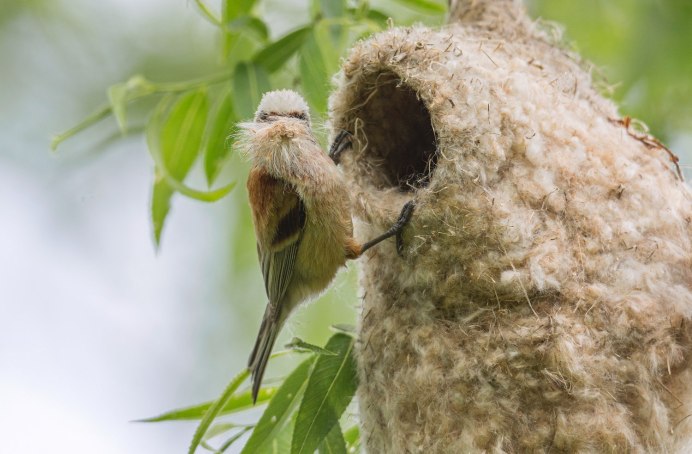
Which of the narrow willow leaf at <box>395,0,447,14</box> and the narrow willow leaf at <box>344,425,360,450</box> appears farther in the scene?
the narrow willow leaf at <box>395,0,447,14</box>

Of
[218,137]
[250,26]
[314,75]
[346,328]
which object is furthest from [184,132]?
[346,328]

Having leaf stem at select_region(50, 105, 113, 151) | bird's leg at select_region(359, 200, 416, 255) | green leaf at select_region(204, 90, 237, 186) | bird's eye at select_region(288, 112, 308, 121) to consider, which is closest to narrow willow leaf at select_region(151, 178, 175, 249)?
green leaf at select_region(204, 90, 237, 186)

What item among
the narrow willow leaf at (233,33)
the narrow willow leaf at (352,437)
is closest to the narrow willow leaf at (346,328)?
the narrow willow leaf at (352,437)

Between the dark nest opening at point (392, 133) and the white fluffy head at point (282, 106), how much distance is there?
245 mm

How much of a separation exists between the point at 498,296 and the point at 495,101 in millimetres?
744

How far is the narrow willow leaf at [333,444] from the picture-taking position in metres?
3.34

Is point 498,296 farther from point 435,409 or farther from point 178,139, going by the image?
point 178,139

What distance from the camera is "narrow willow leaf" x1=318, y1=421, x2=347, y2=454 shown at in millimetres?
3336

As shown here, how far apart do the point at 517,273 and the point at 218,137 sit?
1712mm

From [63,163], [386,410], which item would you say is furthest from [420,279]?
[63,163]

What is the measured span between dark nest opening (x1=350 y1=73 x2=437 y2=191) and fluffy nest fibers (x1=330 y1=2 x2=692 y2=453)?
3cm

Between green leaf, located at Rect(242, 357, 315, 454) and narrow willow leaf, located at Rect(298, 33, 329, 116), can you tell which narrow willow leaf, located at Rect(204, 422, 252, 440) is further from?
narrow willow leaf, located at Rect(298, 33, 329, 116)

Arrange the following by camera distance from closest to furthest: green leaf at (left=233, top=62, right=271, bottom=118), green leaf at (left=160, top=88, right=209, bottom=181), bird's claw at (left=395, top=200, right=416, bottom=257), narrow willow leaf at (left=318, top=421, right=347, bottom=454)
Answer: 1. bird's claw at (left=395, top=200, right=416, bottom=257)
2. narrow willow leaf at (left=318, top=421, right=347, bottom=454)
3. green leaf at (left=233, top=62, right=271, bottom=118)
4. green leaf at (left=160, top=88, right=209, bottom=181)

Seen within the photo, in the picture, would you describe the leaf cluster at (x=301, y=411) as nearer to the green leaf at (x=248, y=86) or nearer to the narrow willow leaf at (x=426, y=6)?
the green leaf at (x=248, y=86)
